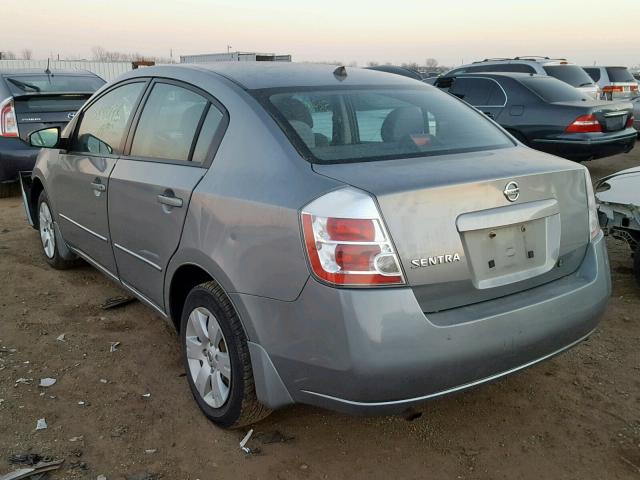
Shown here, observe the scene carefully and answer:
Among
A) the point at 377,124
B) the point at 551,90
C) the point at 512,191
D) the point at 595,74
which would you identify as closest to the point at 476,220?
the point at 512,191

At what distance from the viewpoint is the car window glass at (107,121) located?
3.55 meters

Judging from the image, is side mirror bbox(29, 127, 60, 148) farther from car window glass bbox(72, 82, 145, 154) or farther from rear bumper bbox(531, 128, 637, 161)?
rear bumper bbox(531, 128, 637, 161)

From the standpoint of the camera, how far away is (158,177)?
299 centimetres

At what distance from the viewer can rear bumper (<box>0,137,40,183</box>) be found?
7.16 meters

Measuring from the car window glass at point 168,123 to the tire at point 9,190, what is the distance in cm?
557

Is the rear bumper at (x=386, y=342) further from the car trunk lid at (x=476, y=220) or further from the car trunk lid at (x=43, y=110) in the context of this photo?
the car trunk lid at (x=43, y=110)

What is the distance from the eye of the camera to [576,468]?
2.47 meters

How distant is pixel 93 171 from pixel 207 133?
1259 mm

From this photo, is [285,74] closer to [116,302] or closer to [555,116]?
[116,302]

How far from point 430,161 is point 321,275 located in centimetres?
76

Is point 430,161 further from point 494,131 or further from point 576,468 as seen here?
point 576,468

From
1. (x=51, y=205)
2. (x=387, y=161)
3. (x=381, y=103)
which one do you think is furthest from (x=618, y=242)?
(x=51, y=205)

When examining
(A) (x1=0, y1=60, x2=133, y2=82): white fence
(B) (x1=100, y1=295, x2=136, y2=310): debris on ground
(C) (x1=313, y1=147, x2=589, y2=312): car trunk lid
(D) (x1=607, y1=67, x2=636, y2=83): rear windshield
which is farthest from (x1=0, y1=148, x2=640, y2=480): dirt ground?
(A) (x1=0, y1=60, x2=133, y2=82): white fence

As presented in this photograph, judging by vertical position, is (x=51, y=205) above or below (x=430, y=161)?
below
